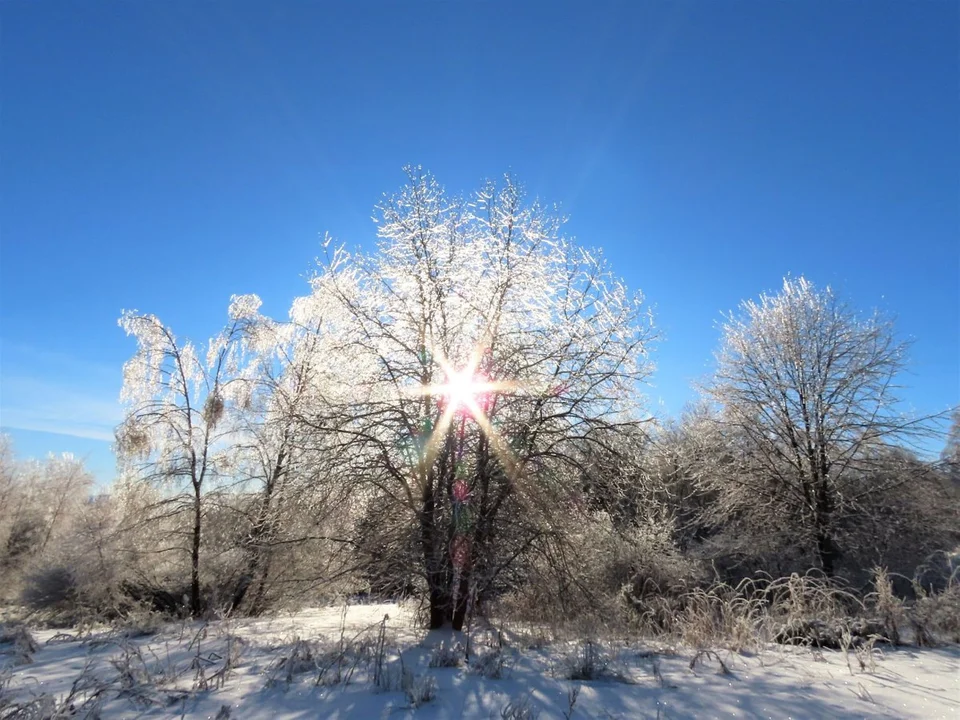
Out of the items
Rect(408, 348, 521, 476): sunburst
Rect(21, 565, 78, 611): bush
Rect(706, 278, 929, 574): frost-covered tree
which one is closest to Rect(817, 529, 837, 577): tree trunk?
Rect(706, 278, 929, 574): frost-covered tree

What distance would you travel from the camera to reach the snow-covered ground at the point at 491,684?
359cm

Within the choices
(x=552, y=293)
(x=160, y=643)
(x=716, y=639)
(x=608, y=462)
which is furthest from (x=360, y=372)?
(x=716, y=639)

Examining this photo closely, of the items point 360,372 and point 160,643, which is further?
point 360,372

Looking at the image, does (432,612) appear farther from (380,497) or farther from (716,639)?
(716,639)

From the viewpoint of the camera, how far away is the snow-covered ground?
359 centimetres

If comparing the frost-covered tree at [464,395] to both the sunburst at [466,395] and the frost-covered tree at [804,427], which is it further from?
the frost-covered tree at [804,427]

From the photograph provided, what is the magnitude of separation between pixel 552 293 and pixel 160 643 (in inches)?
246

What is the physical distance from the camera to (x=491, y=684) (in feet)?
13.9

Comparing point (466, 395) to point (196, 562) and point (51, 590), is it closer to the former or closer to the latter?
point (196, 562)

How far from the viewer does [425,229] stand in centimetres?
740

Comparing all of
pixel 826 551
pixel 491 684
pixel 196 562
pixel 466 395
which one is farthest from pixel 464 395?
pixel 826 551

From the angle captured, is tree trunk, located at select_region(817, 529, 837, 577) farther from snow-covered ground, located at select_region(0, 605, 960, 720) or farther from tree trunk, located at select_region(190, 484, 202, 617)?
tree trunk, located at select_region(190, 484, 202, 617)

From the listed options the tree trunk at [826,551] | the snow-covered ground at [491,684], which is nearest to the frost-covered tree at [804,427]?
the tree trunk at [826,551]

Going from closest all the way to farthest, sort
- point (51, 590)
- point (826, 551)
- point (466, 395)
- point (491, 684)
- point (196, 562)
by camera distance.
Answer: point (491, 684), point (466, 395), point (196, 562), point (826, 551), point (51, 590)
